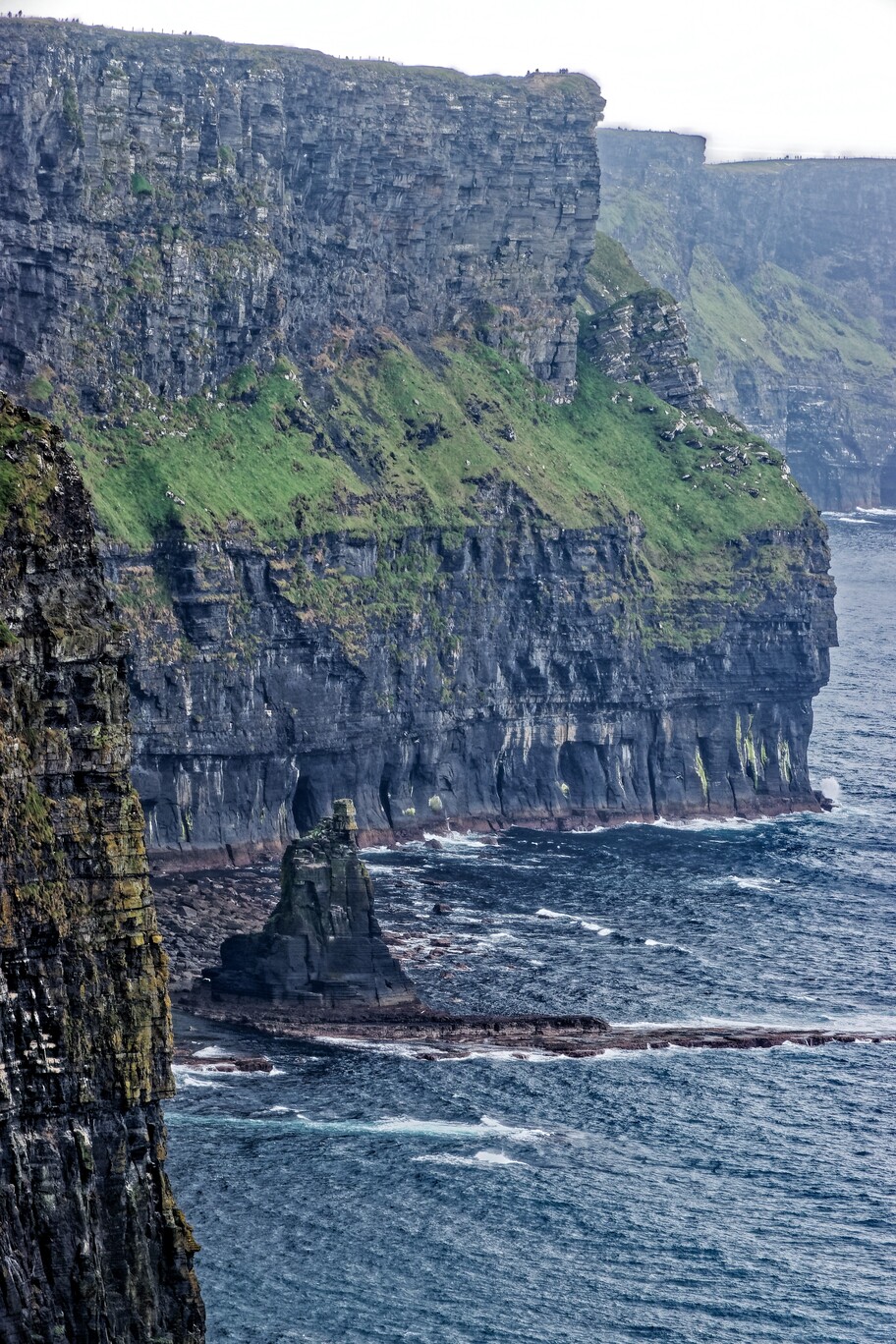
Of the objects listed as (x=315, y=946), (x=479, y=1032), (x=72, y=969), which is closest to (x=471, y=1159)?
(x=479, y=1032)

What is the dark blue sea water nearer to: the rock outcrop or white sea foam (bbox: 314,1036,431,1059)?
white sea foam (bbox: 314,1036,431,1059)

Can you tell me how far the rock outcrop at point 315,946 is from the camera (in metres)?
155

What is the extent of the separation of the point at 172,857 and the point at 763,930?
42.8 m

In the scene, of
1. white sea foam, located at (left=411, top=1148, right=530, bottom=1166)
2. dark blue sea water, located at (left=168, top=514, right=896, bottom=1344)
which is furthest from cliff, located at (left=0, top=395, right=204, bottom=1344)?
white sea foam, located at (left=411, top=1148, right=530, bottom=1166)

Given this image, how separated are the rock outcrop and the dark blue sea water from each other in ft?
18.6

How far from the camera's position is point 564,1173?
133 meters

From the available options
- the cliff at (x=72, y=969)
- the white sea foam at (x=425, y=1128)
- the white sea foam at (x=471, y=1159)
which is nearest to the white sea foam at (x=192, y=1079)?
the white sea foam at (x=425, y=1128)

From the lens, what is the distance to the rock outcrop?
155 m

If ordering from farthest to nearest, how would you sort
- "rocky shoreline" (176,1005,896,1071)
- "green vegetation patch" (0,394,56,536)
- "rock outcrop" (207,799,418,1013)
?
"rock outcrop" (207,799,418,1013) → "rocky shoreline" (176,1005,896,1071) → "green vegetation patch" (0,394,56,536)

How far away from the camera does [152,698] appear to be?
Answer: 627 feet

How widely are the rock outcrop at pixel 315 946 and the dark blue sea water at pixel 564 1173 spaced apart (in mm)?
5672

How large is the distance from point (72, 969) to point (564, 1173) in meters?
69.6

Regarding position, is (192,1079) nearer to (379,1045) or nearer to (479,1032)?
(379,1045)

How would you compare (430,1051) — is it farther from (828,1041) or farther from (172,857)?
(172,857)
